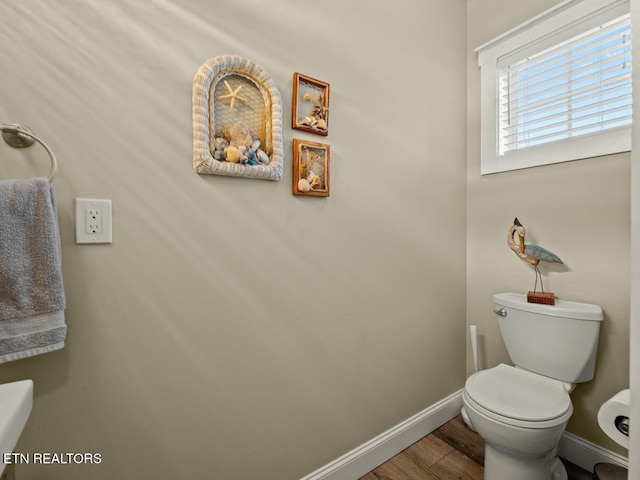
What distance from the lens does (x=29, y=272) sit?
737mm

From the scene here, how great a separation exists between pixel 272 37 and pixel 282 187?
577mm

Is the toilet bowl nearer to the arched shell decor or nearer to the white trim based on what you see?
the white trim

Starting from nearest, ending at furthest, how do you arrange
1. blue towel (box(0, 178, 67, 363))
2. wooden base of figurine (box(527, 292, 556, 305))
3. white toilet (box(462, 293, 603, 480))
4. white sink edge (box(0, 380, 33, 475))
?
white sink edge (box(0, 380, 33, 475)) < blue towel (box(0, 178, 67, 363)) < white toilet (box(462, 293, 603, 480)) < wooden base of figurine (box(527, 292, 556, 305))

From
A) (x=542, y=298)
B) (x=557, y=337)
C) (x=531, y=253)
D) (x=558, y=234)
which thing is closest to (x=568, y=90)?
(x=558, y=234)

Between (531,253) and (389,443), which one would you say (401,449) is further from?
(531,253)

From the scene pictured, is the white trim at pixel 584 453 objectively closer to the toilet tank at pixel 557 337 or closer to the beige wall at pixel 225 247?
the toilet tank at pixel 557 337

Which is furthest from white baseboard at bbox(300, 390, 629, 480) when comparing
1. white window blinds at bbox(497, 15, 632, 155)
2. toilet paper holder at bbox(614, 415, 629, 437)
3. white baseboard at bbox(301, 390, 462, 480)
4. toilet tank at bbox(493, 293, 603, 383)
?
white window blinds at bbox(497, 15, 632, 155)

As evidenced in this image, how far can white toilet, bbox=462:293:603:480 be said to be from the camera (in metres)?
1.11

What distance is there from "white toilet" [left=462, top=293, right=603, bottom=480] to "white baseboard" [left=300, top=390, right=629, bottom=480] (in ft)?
0.83

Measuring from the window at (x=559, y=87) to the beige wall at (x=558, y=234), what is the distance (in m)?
0.07

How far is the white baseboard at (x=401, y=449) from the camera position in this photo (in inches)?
52.9

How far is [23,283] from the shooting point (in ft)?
2.38

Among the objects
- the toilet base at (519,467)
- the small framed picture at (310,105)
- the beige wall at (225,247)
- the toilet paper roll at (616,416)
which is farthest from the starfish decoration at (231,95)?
the toilet base at (519,467)

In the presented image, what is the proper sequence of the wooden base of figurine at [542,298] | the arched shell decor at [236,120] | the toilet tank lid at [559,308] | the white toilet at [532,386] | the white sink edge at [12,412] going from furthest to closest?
1. the wooden base of figurine at [542,298]
2. the toilet tank lid at [559,308]
3. the white toilet at [532,386]
4. the arched shell decor at [236,120]
5. the white sink edge at [12,412]
